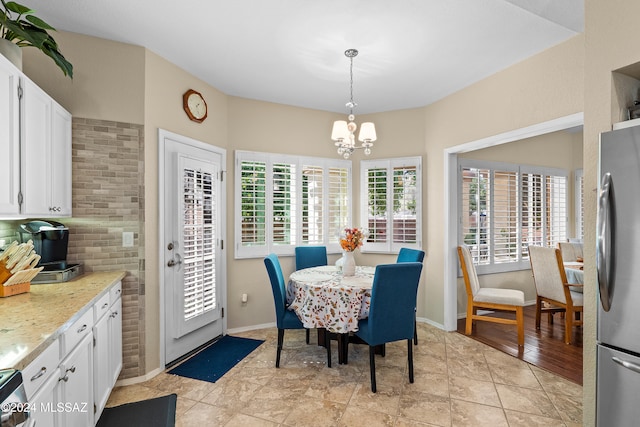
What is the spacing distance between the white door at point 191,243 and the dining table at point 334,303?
40.3 inches

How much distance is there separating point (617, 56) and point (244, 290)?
3.77 meters

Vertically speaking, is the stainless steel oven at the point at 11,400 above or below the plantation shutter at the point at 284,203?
below

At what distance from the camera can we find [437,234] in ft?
13.2

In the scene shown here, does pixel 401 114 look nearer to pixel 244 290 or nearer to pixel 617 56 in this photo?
pixel 617 56

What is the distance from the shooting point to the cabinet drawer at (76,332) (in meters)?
1.50

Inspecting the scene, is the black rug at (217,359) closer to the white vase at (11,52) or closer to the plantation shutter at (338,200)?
the plantation shutter at (338,200)

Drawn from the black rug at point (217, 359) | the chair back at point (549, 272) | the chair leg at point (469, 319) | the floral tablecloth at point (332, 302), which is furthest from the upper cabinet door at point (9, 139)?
the chair back at point (549, 272)

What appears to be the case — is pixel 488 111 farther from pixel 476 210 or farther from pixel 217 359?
pixel 217 359

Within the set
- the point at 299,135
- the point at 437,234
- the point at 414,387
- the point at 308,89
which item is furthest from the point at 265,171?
the point at 414,387

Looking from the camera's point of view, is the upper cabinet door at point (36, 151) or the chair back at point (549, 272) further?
the chair back at point (549, 272)

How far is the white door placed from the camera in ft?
9.84

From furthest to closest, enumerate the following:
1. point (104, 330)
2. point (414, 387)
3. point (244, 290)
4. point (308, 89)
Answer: point (244, 290) < point (308, 89) < point (414, 387) < point (104, 330)

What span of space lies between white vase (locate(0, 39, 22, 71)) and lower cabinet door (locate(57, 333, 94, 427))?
1609mm

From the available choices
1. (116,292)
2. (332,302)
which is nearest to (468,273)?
(332,302)
